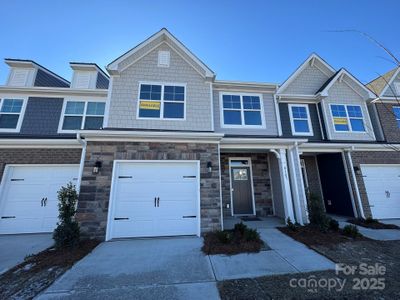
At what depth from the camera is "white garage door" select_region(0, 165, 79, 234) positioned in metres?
6.64

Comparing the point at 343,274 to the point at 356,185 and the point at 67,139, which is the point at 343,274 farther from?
the point at 67,139

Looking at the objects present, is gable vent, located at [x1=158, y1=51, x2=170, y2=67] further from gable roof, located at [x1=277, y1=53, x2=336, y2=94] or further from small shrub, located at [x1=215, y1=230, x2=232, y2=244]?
small shrub, located at [x1=215, y1=230, x2=232, y2=244]

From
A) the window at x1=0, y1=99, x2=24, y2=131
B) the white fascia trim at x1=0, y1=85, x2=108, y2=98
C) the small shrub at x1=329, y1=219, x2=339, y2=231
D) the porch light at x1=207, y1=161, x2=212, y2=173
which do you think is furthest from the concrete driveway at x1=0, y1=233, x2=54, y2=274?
the small shrub at x1=329, y1=219, x2=339, y2=231

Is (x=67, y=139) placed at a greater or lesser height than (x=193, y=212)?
greater

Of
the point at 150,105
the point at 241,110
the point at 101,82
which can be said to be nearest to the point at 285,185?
the point at 241,110

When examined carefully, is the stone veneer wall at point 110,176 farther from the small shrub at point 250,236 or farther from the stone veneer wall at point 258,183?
the stone veneer wall at point 258,183

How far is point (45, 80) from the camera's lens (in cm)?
973

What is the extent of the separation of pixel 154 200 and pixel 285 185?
526 centimetres

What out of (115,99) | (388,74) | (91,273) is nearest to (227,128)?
(115,99)

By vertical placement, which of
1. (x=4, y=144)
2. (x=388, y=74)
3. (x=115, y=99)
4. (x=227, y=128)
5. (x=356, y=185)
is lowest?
(x=356, y=185)

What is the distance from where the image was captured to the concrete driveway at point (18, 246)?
173 inches

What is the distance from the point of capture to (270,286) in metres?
3.16

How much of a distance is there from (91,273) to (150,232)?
2.28 metres

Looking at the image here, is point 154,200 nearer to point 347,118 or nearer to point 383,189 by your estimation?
point 383,189
